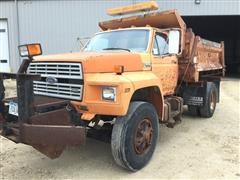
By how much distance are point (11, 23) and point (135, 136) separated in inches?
597

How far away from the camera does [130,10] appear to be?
7.98 meters

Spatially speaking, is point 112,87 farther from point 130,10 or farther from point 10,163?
point 130,10

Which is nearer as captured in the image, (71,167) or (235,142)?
(71,167)

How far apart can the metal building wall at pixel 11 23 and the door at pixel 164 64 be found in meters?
13.1

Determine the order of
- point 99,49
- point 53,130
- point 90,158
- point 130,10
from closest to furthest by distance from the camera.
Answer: point 53,130 < point 90,158 < point 99,49 < point 130,10

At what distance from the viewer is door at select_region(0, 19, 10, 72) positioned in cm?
1875

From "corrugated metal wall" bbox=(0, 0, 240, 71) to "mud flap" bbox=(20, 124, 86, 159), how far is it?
43.1 feet

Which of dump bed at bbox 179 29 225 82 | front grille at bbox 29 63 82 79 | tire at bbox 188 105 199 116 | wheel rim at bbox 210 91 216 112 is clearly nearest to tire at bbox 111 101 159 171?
front grille at bbox 29 63 82 79

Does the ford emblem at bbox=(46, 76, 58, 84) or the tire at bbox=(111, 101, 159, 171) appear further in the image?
the ford emblem at bbox=(46, 76, 58, 84)

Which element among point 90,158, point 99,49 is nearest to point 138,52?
point 99,49

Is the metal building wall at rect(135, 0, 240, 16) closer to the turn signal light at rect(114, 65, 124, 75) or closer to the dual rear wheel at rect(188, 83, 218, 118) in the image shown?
the dual rear wheel at rect(188, 83, 218, 118)

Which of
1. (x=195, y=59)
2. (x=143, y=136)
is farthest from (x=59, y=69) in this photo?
(x=195, y=59)

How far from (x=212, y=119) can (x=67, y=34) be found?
1073 cm

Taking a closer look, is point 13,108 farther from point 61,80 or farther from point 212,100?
point 212,100
